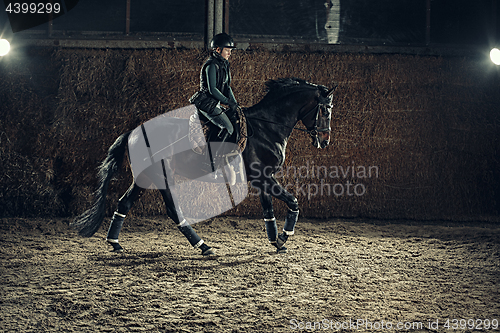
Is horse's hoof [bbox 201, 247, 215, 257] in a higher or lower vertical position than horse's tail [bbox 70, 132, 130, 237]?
lower

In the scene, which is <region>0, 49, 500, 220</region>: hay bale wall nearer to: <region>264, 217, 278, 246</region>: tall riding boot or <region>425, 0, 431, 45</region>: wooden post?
<region>425, 0, 431, 45</region>: wooden post

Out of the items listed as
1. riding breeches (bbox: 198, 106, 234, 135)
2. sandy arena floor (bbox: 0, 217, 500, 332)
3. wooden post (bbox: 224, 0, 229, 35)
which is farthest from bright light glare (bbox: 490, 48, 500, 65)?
riding breeches (bbox: 198, 106, 234, 135)

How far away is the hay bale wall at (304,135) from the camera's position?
773 centimetres

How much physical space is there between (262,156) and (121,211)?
2.00 metres

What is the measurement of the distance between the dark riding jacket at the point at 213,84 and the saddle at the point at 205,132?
190 mm

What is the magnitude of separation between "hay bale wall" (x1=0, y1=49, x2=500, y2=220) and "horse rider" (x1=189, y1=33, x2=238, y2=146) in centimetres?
211

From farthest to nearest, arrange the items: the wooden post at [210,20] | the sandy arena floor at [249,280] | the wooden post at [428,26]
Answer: the wooden post at [428,26] < the wooden post at [210,20] < the sandy arena floor at [249,280]

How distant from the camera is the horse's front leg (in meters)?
5.91

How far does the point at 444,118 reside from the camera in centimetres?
795

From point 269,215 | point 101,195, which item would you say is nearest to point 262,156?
point 269,215

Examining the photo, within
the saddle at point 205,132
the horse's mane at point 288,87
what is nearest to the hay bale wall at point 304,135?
the horse's mane at point 288,87

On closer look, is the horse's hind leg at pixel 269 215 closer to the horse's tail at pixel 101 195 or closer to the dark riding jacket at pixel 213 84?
the dark riding jacket at pixel 213 84

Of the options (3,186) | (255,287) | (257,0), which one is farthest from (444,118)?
(3,186)

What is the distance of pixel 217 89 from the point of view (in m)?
5.65
